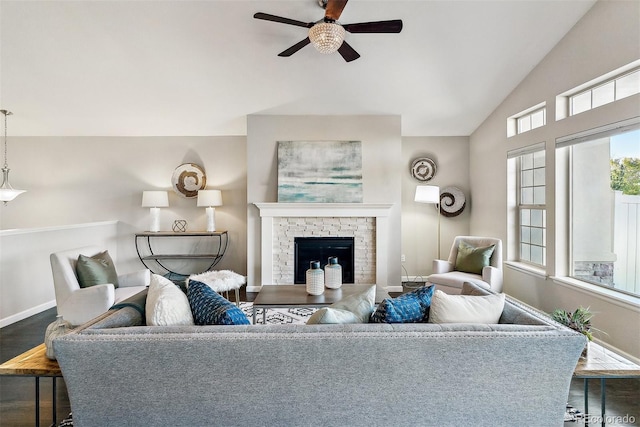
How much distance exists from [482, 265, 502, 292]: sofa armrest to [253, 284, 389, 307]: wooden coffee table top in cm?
138

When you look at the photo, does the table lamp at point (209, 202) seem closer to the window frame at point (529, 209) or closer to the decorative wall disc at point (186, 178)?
the decorative wall disc at point (186, 178)

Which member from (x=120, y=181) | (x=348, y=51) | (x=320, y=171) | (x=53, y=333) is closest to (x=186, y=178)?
(x=120, y=181)

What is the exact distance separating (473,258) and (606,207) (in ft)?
4.49

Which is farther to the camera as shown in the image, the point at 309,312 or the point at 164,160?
the point at 164,160

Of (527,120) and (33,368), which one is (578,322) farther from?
(527,120)

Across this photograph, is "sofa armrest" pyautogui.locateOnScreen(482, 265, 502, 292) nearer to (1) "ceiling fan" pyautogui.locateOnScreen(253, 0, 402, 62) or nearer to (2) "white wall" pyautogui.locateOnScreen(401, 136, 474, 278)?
(2) "white wall" pyautogui.locateOnScreen(401, 136, 474, 278)

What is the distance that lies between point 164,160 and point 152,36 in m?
2.41

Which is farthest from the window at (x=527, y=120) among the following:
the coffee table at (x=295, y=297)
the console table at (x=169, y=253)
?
the console table at (x=169, y=253)

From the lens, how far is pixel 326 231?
4836 mm

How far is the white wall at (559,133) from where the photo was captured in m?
2.76

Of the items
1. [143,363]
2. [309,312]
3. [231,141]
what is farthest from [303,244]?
[143,363]

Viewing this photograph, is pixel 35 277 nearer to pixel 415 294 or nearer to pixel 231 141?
pixel 231 141

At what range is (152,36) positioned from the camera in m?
3.46

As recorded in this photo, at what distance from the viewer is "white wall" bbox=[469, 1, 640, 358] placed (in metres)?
2.76
